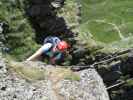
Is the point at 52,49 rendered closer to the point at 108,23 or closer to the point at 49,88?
the point at 49,88

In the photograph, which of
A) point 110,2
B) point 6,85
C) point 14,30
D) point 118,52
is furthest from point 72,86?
point 110,2

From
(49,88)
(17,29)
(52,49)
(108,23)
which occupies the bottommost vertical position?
(49,88)

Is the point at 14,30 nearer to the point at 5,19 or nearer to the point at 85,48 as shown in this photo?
the point at 5,19

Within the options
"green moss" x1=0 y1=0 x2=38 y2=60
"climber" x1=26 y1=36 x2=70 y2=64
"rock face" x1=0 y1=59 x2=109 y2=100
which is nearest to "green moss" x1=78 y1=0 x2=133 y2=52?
"green moss" x1=0 y1=0 x2=38 y2=60

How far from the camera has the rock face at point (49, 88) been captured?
8.68m

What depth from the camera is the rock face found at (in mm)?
8680

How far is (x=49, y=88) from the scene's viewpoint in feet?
30.5

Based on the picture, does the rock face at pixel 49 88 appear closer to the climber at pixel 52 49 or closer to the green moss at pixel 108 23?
the climber at pixel 52 49

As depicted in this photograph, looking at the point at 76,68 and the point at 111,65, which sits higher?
the point at 111,65

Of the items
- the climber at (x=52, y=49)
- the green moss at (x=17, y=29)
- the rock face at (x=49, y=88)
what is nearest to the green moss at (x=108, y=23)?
the green moss at (x=17, y=29)

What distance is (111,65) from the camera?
19.4 m

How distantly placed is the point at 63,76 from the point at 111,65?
9.38 metres

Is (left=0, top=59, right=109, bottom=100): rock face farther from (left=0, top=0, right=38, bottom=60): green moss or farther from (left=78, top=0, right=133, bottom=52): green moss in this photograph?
(left=78, top=0, right=133, bottom=52): green moss

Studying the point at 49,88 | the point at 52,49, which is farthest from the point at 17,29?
the point at 49,88
